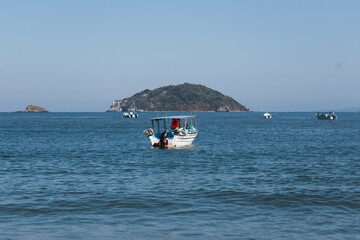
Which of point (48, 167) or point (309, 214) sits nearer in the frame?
point (309, 214)

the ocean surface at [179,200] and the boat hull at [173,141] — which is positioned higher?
the boat hull at [173,141]

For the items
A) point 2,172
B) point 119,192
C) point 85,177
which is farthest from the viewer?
point 2,172

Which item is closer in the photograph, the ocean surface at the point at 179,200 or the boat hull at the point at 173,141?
the ocean surface at the point at 179,200

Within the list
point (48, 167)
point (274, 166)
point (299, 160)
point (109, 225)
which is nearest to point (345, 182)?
point (274, 166)

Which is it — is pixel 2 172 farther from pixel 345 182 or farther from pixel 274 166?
pixel 345 182

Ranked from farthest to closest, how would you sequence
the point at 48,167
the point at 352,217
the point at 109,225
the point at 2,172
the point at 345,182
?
the point at 48,167 → the point at 2,172 → the point at 345,182 → the point at 352,217 → the point at 109,225

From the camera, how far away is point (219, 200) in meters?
19.0

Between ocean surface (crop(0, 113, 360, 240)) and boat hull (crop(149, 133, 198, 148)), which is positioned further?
boat hull (crop(149, 133, 198, 148))

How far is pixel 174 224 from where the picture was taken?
14992mm

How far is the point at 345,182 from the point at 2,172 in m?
23.5

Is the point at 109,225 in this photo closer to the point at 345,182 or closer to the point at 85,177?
the point at 85,177

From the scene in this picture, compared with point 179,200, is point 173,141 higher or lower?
higher

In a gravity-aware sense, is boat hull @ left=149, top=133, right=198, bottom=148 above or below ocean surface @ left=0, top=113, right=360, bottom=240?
above

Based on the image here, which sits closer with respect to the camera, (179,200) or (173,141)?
(179,200)
